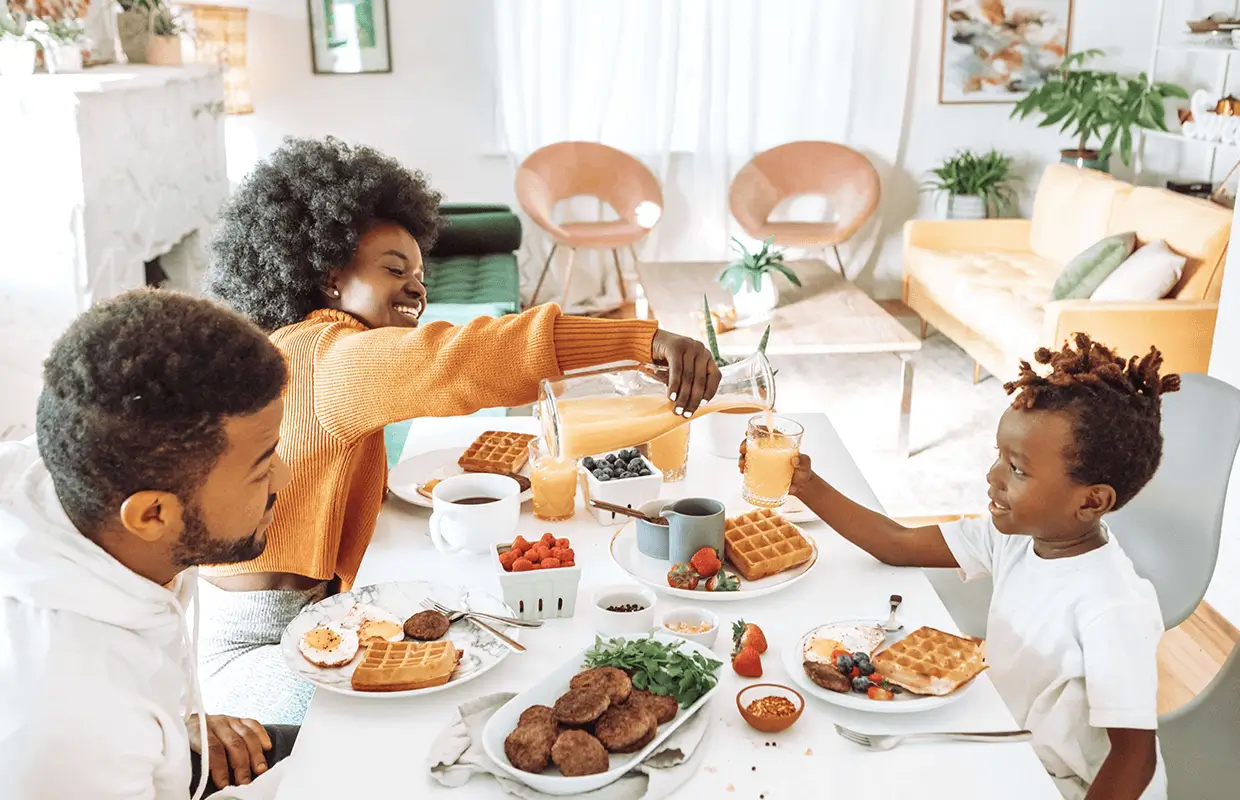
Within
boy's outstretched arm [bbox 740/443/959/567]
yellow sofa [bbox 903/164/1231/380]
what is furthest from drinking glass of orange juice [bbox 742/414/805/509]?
yellow sofa [bbox 903/164/1231/380]

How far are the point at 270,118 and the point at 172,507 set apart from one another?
17.5ft

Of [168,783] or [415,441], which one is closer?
[168,783]

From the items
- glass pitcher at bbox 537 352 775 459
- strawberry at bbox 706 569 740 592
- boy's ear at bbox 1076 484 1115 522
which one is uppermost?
glass pitcher at bbox 537 352 775 459

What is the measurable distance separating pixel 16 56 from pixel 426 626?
288 cm

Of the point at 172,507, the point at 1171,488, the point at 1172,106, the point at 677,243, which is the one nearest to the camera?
the point at 172,507

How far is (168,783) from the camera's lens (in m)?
1.12

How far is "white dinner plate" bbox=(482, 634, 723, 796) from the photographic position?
1.08 m

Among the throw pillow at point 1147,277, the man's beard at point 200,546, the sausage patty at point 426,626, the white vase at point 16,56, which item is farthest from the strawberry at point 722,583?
the white vase at point 16,56

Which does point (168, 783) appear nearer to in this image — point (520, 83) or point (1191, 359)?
A: point (1191, 359)

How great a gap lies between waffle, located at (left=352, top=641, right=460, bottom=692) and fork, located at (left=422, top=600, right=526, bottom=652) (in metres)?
0.06

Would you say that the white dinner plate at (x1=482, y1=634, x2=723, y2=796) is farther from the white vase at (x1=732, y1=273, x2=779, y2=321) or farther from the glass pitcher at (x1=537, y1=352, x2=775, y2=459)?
the white vase at (x1=732, y1=273, x2=779, y2=321)

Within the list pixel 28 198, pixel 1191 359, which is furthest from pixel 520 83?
pixel 1191 359

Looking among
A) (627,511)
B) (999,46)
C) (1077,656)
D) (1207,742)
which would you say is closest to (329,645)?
(627,511)

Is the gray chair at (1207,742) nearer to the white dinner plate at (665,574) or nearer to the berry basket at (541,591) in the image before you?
the white dinner plate at (665,574)
